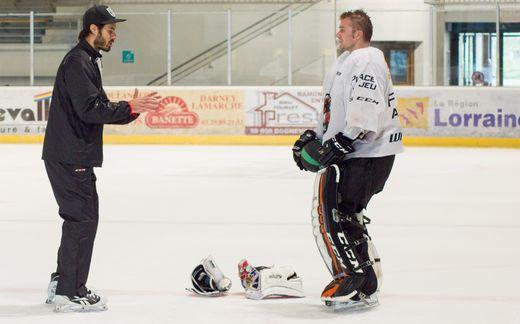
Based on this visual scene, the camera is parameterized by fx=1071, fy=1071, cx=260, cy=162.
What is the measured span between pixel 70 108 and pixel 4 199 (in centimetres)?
500

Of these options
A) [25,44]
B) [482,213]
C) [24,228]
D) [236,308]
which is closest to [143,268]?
[236,308]

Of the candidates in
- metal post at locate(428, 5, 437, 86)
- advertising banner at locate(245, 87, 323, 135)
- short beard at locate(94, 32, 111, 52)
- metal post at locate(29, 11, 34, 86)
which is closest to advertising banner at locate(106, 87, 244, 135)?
advertising banner at locate(245, 87, 323, 135)

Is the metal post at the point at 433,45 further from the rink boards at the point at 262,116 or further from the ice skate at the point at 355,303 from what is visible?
the ice skate at the point at 355,303

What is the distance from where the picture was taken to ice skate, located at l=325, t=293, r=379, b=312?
4.39 meters

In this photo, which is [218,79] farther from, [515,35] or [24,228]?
[24,228]

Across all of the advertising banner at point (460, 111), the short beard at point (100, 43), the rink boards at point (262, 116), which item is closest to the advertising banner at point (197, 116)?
the rink boards at point (262, 116)

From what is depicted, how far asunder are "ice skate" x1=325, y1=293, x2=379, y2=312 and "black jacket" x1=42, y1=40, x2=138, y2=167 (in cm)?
113

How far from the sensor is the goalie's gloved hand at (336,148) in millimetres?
4293

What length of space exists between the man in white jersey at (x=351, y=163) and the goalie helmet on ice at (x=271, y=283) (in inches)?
11.1

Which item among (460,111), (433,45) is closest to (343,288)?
(460,111)

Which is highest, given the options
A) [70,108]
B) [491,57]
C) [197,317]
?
[491,57]

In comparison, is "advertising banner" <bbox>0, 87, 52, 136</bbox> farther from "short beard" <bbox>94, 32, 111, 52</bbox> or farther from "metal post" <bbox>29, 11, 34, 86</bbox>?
"short beard" <bbox>94, 32, 111, 52</bbox>

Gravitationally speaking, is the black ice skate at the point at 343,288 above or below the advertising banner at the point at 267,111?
below

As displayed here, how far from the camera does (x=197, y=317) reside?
424 cm
